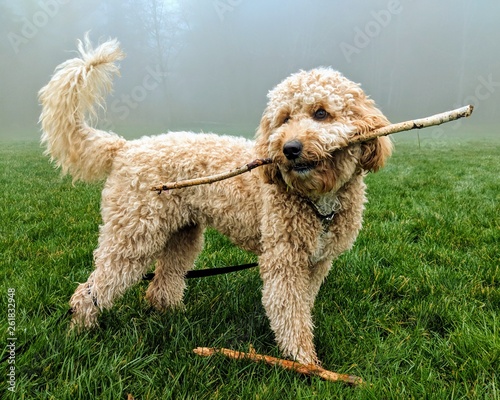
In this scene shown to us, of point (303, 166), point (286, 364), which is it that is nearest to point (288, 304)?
point (286, 364)

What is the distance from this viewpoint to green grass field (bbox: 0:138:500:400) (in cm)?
223

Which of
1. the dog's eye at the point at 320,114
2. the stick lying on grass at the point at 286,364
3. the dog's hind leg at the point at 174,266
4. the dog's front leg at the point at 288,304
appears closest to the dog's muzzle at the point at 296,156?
the dog's eye at the point at 320,114

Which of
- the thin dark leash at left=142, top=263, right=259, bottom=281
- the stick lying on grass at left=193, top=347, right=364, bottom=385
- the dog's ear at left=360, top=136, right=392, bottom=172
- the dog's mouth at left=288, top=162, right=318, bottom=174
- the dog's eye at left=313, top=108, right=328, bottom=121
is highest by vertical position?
→ the dog's eye at left=313, top=108, right=328, bottom=121

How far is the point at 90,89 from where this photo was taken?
3.16 meters

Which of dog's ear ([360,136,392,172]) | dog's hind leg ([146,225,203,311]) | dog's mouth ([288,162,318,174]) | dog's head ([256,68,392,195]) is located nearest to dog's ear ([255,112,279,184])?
dog's head ([256,68,392,195])

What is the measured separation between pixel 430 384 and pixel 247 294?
5.63ft

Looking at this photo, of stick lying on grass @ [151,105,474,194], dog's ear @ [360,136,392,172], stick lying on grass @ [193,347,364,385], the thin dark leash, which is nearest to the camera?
stick lying on grass @ [151,105,474,194]

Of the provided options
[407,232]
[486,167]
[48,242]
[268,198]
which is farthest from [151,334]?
[486,167]

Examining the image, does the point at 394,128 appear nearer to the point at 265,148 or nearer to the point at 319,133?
the point at 319,133

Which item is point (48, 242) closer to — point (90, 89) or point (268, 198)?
point (90, 89)

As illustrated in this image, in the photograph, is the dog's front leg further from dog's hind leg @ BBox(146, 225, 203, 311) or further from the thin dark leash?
dog's hind leg @ BBox(146, 225, 203, 311)

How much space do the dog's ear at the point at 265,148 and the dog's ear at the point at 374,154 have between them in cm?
60

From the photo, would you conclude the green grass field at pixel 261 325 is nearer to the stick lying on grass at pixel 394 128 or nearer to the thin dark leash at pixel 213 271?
the thin dark leash at pixel 213 271

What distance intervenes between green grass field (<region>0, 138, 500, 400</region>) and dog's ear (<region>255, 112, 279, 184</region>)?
48.2 inches
